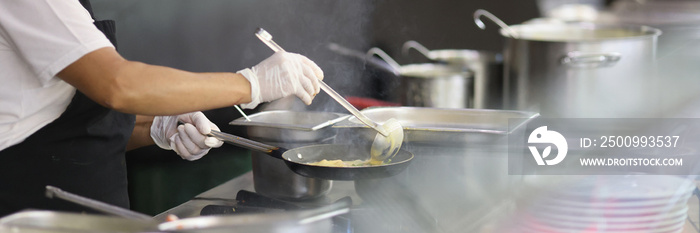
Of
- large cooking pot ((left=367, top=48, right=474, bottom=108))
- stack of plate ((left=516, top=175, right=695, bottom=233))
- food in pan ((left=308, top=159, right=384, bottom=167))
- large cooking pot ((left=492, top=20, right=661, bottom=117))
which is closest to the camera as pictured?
stack of plate ((left=516, top=175, right=695, bottom=233))

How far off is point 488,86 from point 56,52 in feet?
7.77

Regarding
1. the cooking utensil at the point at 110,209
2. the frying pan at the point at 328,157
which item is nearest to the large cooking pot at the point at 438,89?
the frying pan at the point at 328,157

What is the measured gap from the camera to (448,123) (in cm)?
184

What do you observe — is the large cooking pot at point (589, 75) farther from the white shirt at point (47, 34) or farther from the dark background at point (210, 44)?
the white shirt at point (47, 34)

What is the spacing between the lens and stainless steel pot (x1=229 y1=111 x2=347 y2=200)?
5.40 feet

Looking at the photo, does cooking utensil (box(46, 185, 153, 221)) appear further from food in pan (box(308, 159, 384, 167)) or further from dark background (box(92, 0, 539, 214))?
dark background (box(92, 0, 539, 214))

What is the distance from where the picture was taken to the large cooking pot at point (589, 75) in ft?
7.47

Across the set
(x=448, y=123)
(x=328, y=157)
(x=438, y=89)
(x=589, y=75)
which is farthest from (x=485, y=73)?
(x=328, y=157)

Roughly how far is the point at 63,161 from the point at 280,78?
0.53 metres

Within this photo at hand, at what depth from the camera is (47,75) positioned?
1.18m

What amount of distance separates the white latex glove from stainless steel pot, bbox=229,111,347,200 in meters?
0.09

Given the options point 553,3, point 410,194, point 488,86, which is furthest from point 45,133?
point 553,3

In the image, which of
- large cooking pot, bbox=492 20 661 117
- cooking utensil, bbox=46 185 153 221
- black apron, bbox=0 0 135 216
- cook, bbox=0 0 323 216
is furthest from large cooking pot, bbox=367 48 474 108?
cooking utensil, bbox=46 185 153 221

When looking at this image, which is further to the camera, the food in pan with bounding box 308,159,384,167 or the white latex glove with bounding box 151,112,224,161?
the white latex glove with bounding box 151,112,224,161
